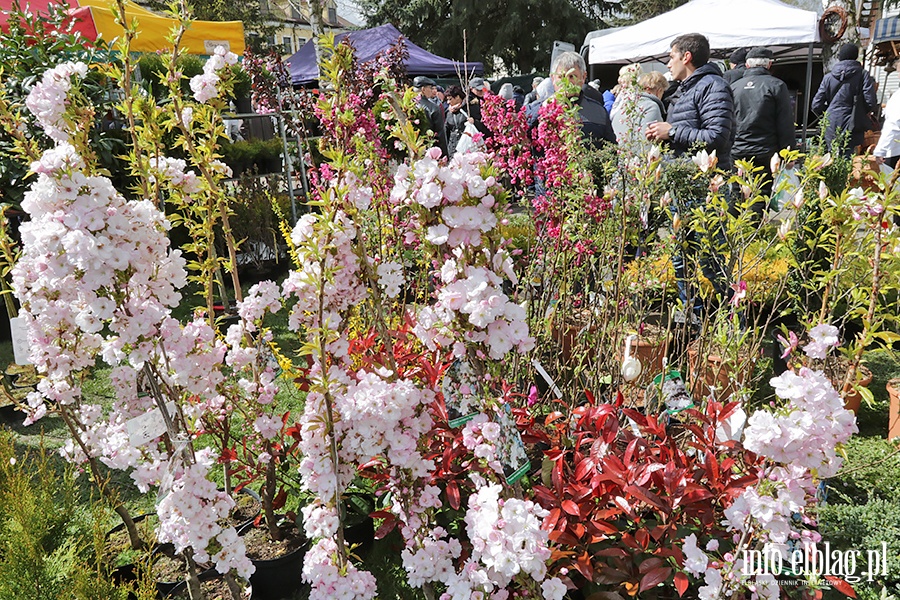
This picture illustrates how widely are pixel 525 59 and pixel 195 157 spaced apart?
22499 mm

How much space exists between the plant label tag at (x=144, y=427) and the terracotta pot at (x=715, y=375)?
1.66m

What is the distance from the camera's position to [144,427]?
5.52ft

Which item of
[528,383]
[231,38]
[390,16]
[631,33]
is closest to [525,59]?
[390,16]

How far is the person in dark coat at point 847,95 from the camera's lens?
253 inches

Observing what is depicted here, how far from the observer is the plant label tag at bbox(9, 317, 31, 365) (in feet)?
7.47

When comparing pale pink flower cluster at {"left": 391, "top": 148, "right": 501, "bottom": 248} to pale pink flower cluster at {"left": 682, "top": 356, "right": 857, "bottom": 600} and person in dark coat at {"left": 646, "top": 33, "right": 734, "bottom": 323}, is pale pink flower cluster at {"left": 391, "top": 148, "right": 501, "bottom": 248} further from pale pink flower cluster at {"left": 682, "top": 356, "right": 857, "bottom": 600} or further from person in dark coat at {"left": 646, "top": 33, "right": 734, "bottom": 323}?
person in dark coat at {"left": 646, "top": 33, "right": 734, "bottom": 323}

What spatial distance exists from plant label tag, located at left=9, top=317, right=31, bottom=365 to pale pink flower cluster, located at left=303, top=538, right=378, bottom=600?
1445 millimetres

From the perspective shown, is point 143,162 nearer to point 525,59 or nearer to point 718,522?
point 718,522

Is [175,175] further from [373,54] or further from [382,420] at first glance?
[373,54]

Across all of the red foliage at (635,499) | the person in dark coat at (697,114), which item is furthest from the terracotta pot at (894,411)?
the red foliage at (635,499)

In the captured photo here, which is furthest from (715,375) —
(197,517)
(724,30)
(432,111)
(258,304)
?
(724,30)

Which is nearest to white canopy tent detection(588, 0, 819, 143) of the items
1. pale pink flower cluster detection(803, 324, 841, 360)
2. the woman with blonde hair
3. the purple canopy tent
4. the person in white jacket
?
the person in white jacket

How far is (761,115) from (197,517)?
172 inches

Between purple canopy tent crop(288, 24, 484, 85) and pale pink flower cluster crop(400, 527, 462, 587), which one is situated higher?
purple canopy tent crop(288, 24, 484, 85)
